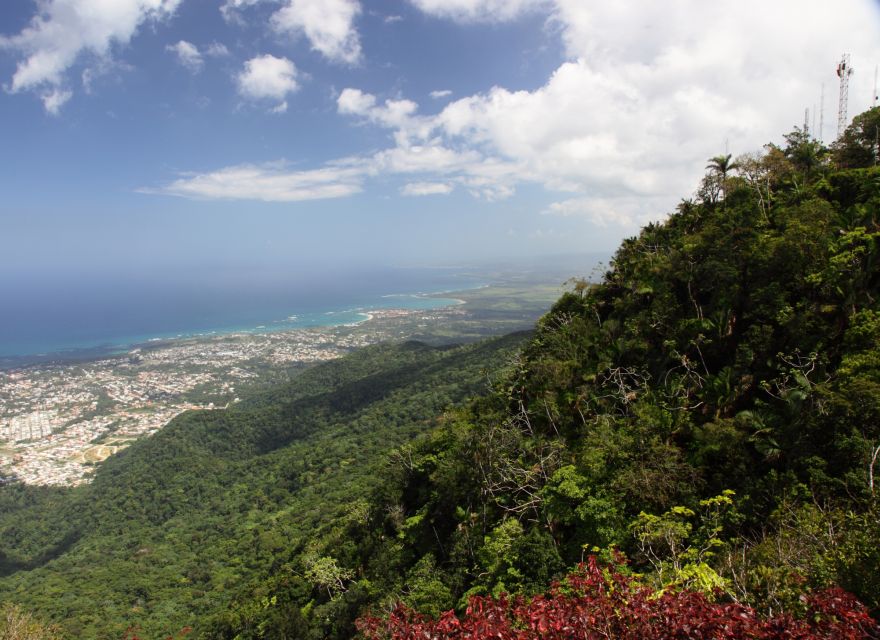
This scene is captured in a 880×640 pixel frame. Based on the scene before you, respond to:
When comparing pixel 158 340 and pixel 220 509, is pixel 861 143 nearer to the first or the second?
pixel 220 509

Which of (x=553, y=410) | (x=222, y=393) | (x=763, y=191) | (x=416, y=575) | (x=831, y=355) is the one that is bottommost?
(x=222, y=393)

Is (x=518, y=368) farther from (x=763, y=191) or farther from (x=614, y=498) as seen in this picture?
(x=763, y=191)

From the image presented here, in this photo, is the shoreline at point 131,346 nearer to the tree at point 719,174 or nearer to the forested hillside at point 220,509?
the forested hillside at point 220,509

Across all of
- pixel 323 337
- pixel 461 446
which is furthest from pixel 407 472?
pixel 323 337

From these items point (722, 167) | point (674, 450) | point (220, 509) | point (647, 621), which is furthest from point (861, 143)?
point (220, 509)

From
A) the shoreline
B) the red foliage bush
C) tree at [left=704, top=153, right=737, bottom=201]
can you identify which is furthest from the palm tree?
the shoreline

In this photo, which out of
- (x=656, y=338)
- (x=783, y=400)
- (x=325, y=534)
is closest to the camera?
(x=783, y=400)

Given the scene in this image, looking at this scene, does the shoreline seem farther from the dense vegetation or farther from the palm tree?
the palm tree
